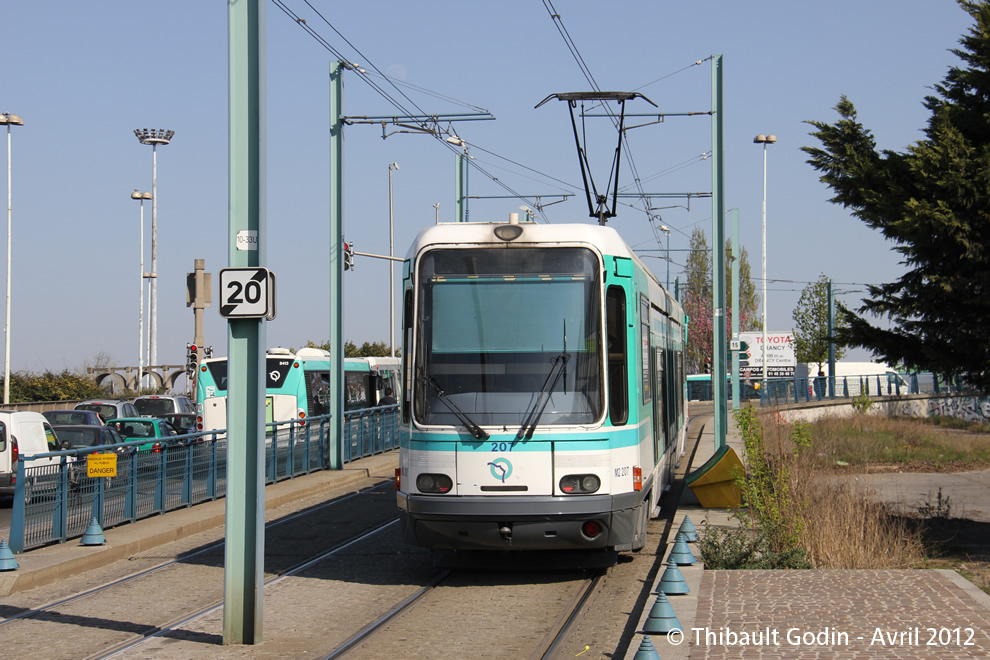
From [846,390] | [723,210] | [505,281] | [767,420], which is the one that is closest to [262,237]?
[505,281]

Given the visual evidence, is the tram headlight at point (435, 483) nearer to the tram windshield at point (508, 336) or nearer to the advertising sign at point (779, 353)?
the tram windshield at point (508, 336)

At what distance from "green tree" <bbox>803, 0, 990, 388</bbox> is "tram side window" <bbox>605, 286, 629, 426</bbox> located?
2688mm

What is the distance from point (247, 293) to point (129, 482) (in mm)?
7292

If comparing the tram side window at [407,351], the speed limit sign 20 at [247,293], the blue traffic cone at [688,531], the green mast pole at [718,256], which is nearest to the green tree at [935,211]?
the blue traffic cone at [688,531]

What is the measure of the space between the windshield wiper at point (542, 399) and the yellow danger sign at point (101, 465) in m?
6.36

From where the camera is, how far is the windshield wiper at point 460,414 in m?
9.10

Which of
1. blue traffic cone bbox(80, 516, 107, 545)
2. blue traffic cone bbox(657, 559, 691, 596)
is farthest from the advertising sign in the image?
blue traffic cone bbox(657, 559, 691, 596)

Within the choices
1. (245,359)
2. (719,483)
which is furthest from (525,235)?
(719,483)

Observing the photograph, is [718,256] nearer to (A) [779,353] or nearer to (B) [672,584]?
(B) [672,584]

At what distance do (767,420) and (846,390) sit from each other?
40950 mm

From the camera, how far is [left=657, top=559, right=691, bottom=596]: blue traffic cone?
8.30 meters

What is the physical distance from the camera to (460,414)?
30.1ft

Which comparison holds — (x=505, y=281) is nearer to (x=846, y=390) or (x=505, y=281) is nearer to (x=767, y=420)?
(x=767, y=420)

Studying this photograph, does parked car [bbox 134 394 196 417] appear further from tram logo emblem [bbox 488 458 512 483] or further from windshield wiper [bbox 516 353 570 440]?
windshield wiper [bbox 516 353 570 440]
